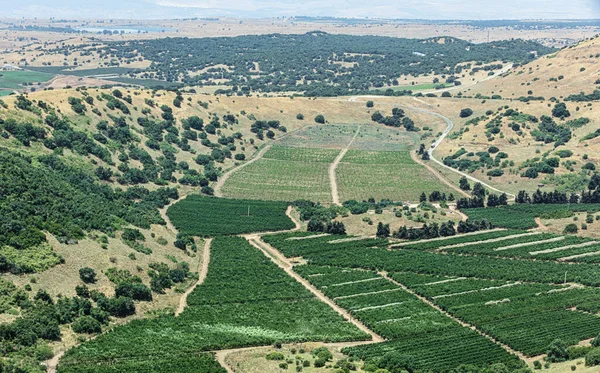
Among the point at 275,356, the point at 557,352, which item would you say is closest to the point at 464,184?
the point at 557,352

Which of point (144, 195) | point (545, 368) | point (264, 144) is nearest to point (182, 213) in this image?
point (144, 195)

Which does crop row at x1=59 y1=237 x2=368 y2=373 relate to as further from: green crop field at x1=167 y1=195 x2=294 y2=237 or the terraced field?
green crop field at x1=167 y1=195 x2=294 y2=237

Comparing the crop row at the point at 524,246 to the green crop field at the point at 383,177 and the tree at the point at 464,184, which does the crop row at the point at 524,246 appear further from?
the tree at the point at 464,184

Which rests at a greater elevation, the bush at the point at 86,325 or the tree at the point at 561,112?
the tree at the point at 561,112

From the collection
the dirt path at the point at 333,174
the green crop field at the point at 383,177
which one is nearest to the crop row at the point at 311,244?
the dirt path at the point at 333,174

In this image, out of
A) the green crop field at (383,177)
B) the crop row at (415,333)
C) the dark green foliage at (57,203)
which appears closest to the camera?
the crop row at (415,333)

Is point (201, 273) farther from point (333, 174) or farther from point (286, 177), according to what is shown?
point (333, 174)

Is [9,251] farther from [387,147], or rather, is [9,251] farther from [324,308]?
[387,147]
